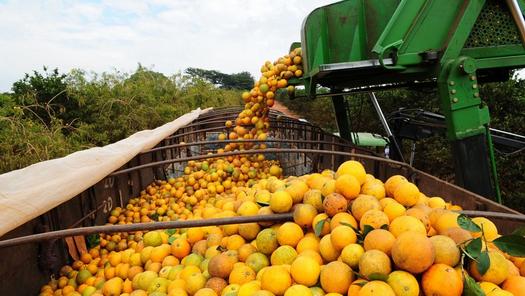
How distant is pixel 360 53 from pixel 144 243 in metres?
3.23

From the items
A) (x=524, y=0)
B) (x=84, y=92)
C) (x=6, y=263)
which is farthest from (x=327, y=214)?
(x=84, y=92)

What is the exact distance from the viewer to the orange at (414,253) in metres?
1.38

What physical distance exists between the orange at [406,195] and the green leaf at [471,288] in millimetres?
533

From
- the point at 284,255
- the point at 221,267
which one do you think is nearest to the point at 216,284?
the point at 221,267

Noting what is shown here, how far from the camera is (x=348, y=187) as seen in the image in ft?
6.22

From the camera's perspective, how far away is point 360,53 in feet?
14.1

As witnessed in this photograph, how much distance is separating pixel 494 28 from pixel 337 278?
3.17 m

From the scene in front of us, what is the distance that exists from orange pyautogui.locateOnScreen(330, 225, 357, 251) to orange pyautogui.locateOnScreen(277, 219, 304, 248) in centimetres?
26

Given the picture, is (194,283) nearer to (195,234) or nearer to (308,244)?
(195,234)

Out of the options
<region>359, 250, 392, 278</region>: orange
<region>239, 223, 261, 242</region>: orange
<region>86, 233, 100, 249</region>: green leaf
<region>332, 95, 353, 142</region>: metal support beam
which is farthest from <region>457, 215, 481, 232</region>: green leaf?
<region>332, 95, 353, 142</region>: metal support beam

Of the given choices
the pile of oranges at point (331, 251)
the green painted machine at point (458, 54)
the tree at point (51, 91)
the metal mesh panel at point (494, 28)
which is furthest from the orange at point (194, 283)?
the tree at point (51, 91)

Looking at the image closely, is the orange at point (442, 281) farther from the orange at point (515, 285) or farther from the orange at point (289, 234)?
the orange at point (289, 234)

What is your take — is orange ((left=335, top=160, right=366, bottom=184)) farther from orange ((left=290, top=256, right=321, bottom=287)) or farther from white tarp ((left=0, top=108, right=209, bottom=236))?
white tarp ((left=0, top=108, right=209, bottom=236))

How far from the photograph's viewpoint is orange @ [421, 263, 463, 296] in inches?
53.0
